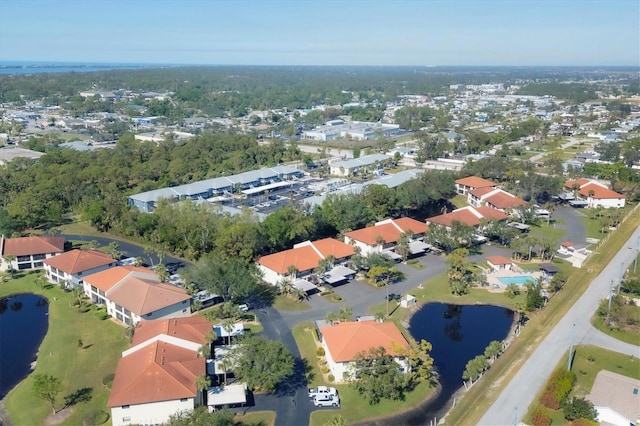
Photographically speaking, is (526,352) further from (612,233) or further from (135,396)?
(612,233)

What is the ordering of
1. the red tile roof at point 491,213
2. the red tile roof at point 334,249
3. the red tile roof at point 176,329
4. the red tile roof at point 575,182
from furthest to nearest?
the red tile roof at point 575,182, the red tile roof at point 491,213, the red tile roof at point 334,249, the red tile roof at point 176,329

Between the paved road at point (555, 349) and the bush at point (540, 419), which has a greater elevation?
the bush at point (540, 419)

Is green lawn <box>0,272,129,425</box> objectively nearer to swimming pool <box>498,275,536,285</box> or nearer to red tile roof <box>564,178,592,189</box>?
swimming pool <box>498,275,536,285</box>

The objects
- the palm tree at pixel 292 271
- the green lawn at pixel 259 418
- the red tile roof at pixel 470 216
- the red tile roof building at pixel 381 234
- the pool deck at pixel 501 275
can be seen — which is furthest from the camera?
the red tile roof at pixel 470 216

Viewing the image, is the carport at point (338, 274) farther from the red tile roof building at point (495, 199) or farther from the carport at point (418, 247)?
the red tile roof building at point (495, 199)

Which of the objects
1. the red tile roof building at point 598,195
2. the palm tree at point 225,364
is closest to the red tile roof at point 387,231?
the palm tree at point 225,364

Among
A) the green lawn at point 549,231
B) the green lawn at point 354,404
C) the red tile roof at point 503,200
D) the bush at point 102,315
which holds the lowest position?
the green lawn at point 354,404

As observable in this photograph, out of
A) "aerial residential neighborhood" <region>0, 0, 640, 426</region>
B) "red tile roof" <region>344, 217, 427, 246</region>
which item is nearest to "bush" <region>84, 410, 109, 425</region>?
"aerial residential neighborhood" <region>0, 0, 640, 426</region>
